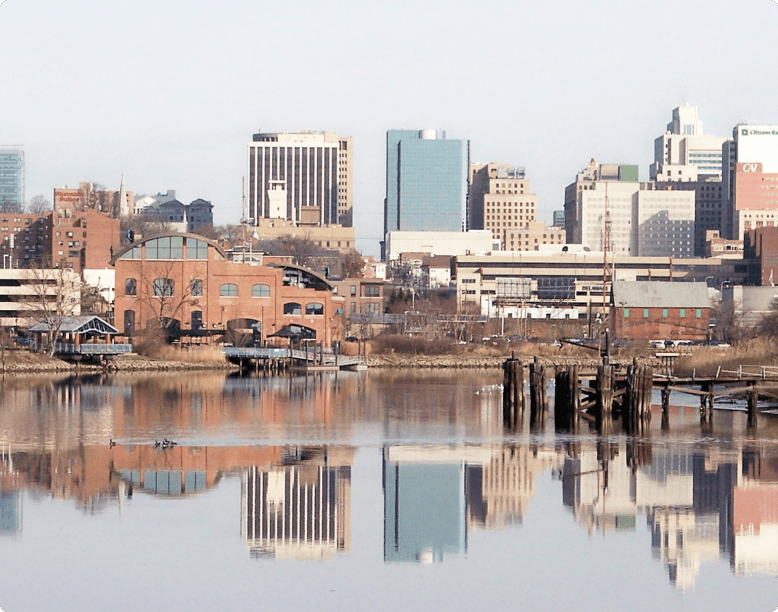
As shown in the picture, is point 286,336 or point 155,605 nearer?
point 155,605

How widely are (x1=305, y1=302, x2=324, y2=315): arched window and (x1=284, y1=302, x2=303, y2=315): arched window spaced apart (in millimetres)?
557

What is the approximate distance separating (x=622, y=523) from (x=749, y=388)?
21219 mm

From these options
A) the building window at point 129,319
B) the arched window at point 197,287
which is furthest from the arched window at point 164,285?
the building window at point 129,319

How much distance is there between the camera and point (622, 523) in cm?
2939

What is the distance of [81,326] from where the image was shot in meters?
87.3

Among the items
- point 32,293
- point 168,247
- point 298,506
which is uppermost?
point 168,247

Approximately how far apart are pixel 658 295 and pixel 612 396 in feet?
229

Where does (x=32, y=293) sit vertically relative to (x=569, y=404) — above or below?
above

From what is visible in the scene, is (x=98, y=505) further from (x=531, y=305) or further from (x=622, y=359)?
(x=531, y=305)

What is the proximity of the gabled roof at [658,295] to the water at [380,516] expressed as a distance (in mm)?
68344

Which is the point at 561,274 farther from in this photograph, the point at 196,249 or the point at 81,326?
the point at 81,326

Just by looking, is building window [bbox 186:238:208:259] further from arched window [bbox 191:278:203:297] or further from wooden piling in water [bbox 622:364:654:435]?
wooden piling in water [bbox 622:364:654:435]

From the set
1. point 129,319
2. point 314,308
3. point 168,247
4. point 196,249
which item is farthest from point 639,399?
point 129,319

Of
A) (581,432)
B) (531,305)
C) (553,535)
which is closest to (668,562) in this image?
(553,535)
